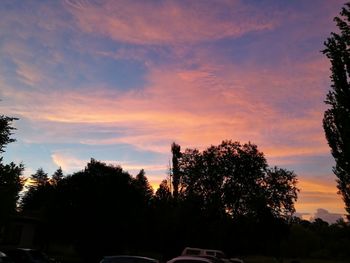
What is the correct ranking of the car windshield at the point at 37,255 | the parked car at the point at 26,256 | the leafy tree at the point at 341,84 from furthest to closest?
the car windshield at the point at 37,255
the parked car at the point at 26,256
the leafy tree at the point at 341,84

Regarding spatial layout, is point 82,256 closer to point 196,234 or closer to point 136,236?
point 136,236

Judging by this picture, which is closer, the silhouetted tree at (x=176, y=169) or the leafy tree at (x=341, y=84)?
the leafy tree at (x=341, y=84)

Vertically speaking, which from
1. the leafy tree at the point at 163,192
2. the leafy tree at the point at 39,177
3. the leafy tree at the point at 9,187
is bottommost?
the leafy tree at the point at 9,187

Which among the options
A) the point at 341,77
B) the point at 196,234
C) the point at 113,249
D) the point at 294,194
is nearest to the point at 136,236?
the point at 113,249

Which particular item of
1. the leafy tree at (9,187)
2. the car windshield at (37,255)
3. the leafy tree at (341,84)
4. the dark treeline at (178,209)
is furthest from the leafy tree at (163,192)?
the leafy tree at (341,84)

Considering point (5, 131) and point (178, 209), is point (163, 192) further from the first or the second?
point (5, 131)

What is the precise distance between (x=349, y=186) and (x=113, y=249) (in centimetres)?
2612

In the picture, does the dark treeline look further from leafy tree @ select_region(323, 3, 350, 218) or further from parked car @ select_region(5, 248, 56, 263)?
leafy tree @ select_region(323, 3, 350, 218)

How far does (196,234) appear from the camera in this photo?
181 feet

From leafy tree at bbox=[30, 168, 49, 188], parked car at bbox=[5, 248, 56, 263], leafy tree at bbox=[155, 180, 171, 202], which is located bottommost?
parked car at bbox=[5, 248, 56, 263]

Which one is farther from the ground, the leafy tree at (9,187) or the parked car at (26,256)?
the leafy tree at (9,187)

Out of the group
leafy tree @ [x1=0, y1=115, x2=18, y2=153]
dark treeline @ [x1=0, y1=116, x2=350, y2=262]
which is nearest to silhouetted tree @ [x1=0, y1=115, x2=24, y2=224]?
leafy tree @ [x1=0, y1=115, x2=18, y2=153]

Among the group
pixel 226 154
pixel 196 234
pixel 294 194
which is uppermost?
pixel 226 154

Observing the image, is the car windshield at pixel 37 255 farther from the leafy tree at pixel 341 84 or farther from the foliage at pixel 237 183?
the foliage at pixel 237 183
